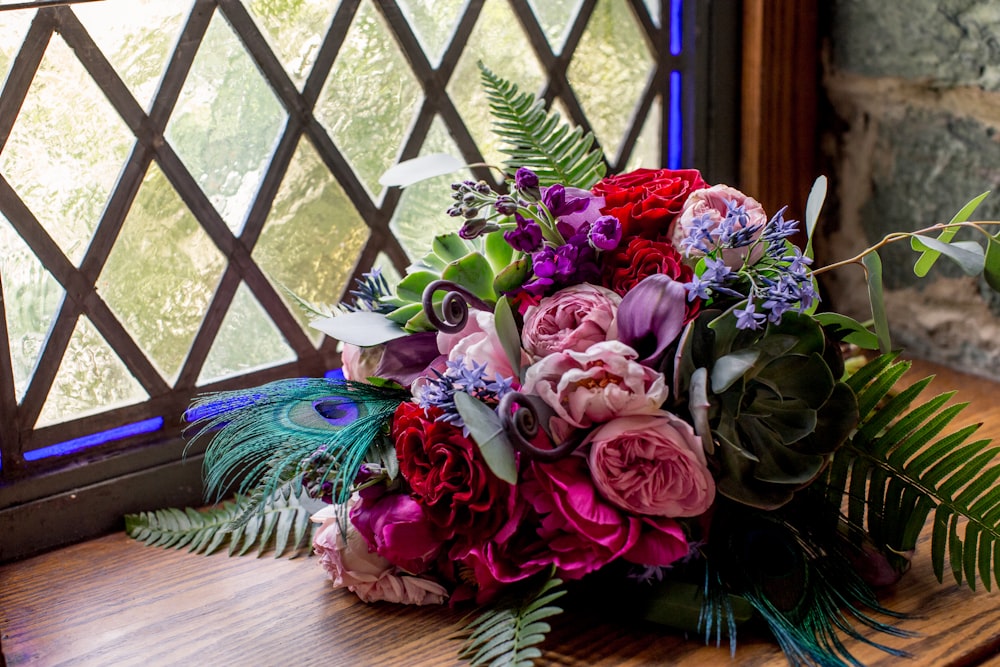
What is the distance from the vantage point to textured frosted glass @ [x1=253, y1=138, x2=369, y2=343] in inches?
38.3

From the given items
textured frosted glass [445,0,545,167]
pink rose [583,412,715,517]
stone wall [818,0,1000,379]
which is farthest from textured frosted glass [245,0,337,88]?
stone wall [818,0,1000,379]

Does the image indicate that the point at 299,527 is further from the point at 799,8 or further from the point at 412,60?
the point at 799,8

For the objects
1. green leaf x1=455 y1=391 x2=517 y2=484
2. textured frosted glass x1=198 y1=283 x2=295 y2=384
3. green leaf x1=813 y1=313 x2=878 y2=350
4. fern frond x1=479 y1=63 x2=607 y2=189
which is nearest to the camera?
green leaf x1=455 y1=391 x2=517 y2=484

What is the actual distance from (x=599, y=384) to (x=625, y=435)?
0.04 meters

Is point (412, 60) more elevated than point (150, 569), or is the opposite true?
point (412, 60)

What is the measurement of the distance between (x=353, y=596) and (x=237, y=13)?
51 centimetres

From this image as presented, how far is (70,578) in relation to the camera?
0.85 metres

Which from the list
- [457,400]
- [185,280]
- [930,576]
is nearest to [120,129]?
[185,280]

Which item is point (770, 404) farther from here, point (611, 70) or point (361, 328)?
point (611, 70)

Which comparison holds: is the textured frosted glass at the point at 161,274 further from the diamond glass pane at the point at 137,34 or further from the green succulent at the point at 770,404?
the green succulent at the point at 770,404

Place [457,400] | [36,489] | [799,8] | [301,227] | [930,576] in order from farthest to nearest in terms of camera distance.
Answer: [799,8] < [301,227] < [36,489] < [930,576] < [457,400]

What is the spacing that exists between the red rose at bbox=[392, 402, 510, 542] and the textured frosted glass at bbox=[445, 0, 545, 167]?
0.42 meters

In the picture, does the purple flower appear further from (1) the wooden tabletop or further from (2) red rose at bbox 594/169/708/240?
(1) the wooden tabletop

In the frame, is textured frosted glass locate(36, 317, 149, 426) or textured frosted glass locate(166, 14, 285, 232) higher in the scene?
textured frosted glass locate(166, 14, 285, 232)
